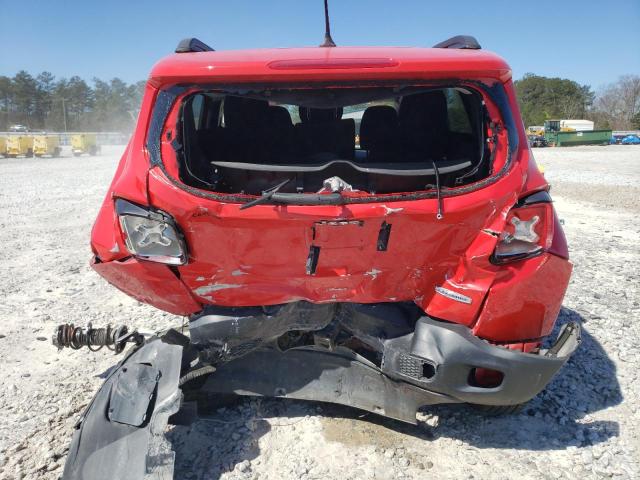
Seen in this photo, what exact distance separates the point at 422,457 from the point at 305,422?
711 millimetres

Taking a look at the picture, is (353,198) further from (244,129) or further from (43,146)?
(43,146)

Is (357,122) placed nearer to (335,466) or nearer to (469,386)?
(469,386)

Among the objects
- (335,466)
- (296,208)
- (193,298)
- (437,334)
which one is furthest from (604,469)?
(193,298)

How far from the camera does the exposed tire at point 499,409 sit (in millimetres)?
2891

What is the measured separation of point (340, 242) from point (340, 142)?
910mm

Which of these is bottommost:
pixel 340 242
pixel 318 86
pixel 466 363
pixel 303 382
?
pixel 303 382

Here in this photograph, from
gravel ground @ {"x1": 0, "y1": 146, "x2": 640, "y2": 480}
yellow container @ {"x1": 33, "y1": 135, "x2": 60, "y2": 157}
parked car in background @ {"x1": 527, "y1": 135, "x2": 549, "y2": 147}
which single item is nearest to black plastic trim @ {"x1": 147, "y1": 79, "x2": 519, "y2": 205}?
gravel ground @ {"x1": 0, "y1": 146, "x2": 640, "y2": 480}

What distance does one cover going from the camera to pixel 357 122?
327cm

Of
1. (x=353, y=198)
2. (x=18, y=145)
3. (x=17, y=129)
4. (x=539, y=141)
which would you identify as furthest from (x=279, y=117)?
(x=17, y=129)

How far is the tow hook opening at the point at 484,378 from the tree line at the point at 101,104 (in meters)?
66.9

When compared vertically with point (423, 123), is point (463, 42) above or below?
above

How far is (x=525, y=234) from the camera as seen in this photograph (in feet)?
7.54

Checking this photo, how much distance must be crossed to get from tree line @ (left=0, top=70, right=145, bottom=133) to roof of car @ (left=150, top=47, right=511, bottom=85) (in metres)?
67.0

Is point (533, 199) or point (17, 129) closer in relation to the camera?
point (533, 199)
